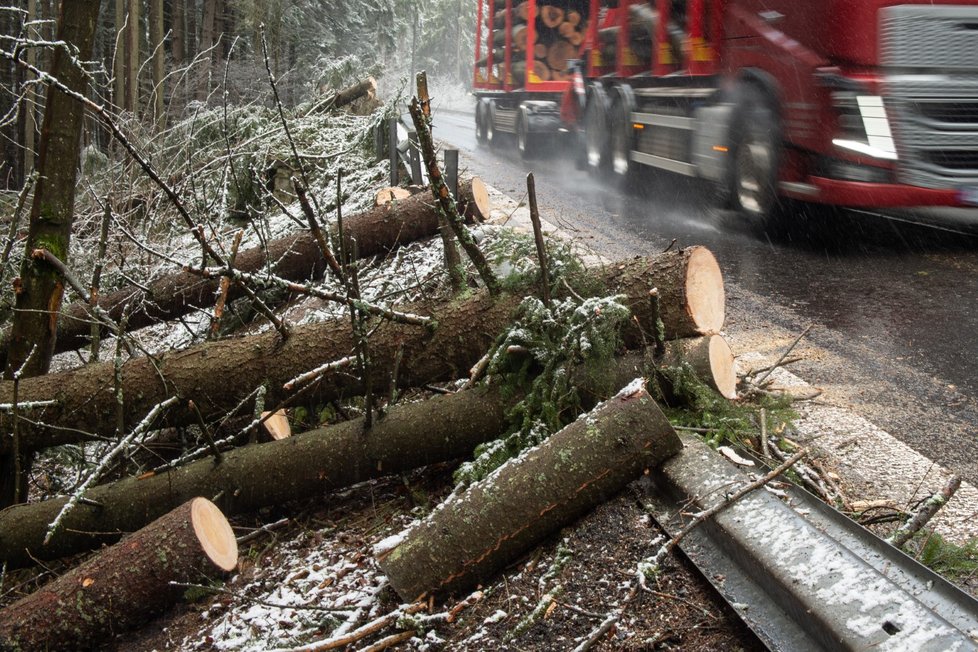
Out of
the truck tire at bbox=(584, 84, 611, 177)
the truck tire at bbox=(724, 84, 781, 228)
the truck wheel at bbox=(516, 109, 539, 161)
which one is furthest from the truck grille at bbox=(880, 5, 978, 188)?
the truck wheel at bbox=(516, 109, 539, 161)

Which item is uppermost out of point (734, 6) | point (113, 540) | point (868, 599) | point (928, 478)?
point (734, 6)

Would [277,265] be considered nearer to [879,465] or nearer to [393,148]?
[393,148]

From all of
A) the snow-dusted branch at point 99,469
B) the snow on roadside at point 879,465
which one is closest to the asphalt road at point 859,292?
the snow on roadside at point 879,465

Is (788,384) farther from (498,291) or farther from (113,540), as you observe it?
(113,540)

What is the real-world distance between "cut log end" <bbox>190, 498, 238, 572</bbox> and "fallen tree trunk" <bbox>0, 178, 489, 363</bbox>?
3086mm

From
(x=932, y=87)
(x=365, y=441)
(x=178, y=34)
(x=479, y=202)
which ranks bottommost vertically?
(x=365, y=441)

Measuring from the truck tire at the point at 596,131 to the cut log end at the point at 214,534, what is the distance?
10.4 m

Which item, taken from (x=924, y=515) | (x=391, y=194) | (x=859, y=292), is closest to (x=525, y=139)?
(x=391, y=194)

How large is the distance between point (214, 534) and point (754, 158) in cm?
700

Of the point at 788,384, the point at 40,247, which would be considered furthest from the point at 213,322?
the point at 788,384

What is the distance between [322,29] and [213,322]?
22.3m

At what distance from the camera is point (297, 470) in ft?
13.3

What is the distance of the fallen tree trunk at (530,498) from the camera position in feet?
10.1

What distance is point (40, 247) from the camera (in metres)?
5.05
